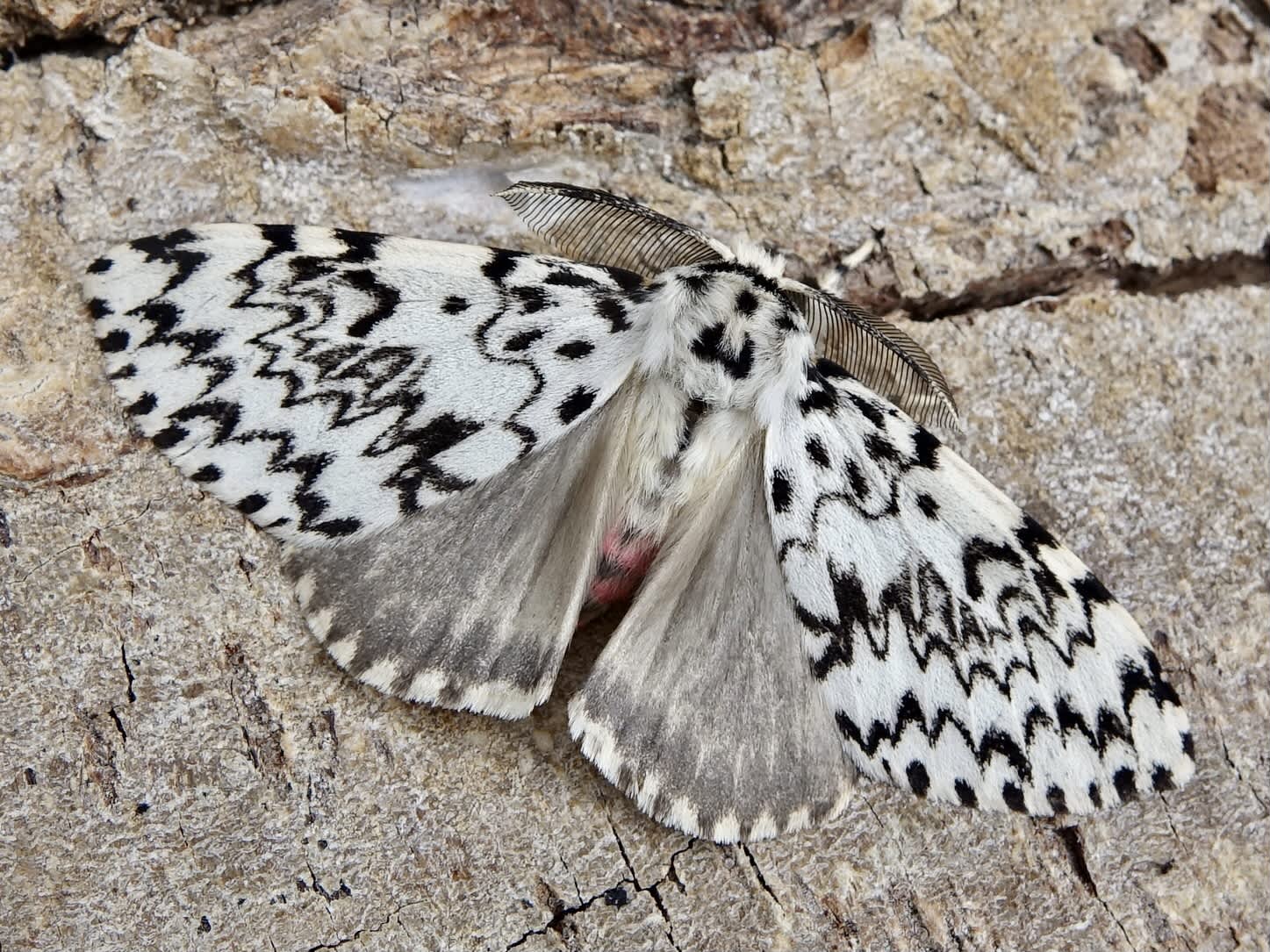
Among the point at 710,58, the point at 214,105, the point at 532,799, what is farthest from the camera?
the point at 710,58

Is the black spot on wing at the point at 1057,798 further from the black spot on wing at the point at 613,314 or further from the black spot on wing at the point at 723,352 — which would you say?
the black spot on wing at the point at 613,314

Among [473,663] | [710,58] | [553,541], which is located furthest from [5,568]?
[710,58]

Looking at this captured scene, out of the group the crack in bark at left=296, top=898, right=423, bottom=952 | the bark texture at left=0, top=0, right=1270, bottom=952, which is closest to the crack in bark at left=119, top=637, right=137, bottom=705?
→ the bark texture at left=0, top=0, right=1270, bottom=952

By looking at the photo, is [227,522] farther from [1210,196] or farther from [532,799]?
[1210,196]

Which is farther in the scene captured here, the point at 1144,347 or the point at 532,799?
the point at 1144,347

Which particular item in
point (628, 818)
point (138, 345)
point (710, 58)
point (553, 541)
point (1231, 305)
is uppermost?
point (710, 58)

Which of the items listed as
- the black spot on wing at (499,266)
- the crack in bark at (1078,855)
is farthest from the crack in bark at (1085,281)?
the crack in bark at (1078,855)
